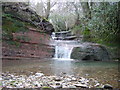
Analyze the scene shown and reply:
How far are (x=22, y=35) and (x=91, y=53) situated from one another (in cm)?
284

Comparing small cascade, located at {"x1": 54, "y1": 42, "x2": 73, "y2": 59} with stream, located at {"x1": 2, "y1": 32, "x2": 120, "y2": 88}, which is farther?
small cascade, located at {"x1": 54, "y1": 42, "x2": 73, "y2": 59}

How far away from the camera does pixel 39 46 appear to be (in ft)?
21.1

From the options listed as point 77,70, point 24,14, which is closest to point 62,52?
point 24,14

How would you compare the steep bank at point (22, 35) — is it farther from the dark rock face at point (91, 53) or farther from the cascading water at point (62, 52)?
the dark rock face at point (91, 53)

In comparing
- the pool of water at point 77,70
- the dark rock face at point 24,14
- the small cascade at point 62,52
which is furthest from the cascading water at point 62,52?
the pool of water at point 77,70

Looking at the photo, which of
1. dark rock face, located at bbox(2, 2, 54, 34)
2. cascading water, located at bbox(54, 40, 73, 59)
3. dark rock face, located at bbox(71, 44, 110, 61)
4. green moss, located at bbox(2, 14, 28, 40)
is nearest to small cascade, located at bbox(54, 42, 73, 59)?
cascading water, located at bbox(54, 40, 73, 59)

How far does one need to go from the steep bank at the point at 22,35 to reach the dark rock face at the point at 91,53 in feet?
3.91

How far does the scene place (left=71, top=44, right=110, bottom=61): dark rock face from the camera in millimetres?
6297

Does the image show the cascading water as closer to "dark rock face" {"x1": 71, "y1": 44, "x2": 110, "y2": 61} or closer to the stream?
"dark rock face" {"x1": 71, "y1": 44, "x2": 110, "y2": 61}

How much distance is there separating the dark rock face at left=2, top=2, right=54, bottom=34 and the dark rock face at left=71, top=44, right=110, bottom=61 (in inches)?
82.1

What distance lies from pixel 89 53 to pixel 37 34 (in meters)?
2.35

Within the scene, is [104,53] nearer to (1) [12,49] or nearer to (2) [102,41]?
(2) [102,41]

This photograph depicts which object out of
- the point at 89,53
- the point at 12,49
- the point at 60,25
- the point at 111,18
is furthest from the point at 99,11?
the point at 60,25

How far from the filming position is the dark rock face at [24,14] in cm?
605
